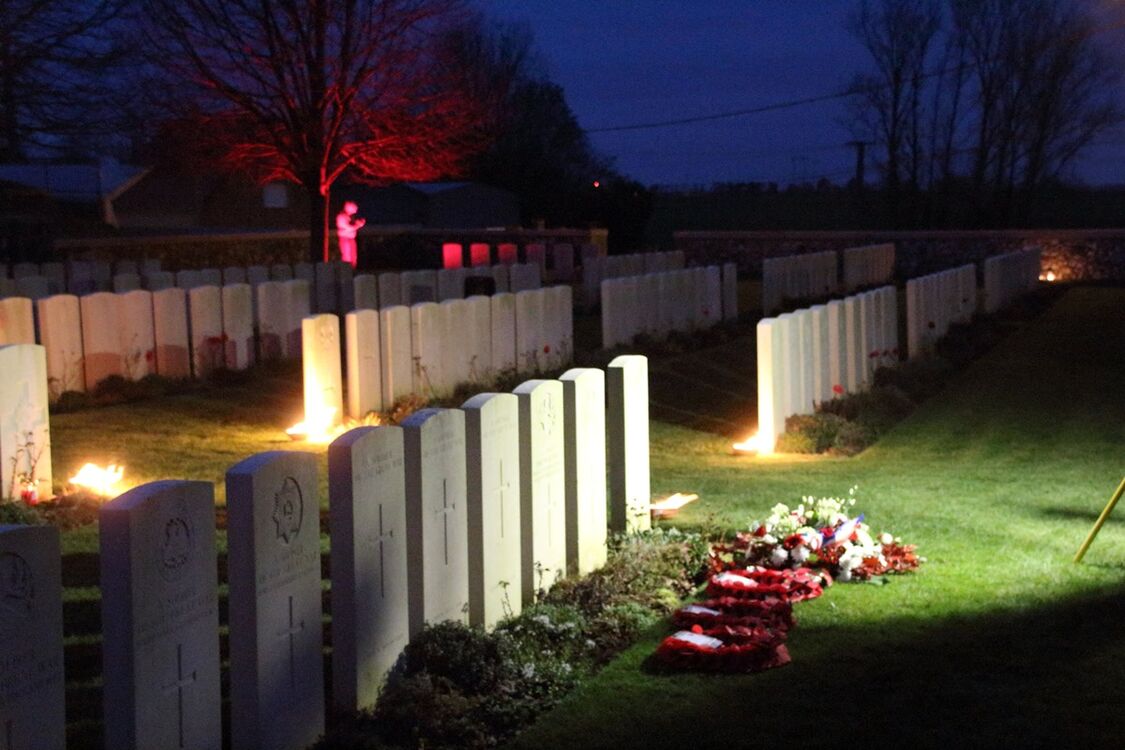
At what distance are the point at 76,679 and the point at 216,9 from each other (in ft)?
76.2

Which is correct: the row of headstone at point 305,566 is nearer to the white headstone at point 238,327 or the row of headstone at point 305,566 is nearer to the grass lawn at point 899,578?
Answer: the grass lawn at point 899,578

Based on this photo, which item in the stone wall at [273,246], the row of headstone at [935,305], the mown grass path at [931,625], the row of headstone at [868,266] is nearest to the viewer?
the mown grass path at [931,625]

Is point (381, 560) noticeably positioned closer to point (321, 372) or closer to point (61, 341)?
point (321, 372)

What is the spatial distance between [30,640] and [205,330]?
11056 mm

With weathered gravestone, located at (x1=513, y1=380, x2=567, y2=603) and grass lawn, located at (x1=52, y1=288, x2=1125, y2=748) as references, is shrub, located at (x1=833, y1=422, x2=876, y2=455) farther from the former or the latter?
weathered gravestone, located at (x1=513, y1=380, x2=567, y2=603)

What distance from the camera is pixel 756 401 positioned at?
1493cm

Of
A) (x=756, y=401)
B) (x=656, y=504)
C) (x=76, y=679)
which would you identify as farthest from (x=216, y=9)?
(x=76, y=679)

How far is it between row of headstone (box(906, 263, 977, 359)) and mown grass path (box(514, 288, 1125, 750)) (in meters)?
5.24

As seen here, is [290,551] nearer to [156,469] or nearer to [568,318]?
[156,469]

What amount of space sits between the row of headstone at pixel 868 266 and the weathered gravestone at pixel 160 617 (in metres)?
25.2

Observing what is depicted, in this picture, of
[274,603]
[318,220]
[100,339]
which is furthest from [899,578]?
[318,220]

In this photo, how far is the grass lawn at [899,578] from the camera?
5520mm

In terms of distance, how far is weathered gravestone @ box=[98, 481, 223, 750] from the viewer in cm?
430

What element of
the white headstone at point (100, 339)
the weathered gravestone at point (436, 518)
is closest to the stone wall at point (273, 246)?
the white headstone at point (100, 339)
